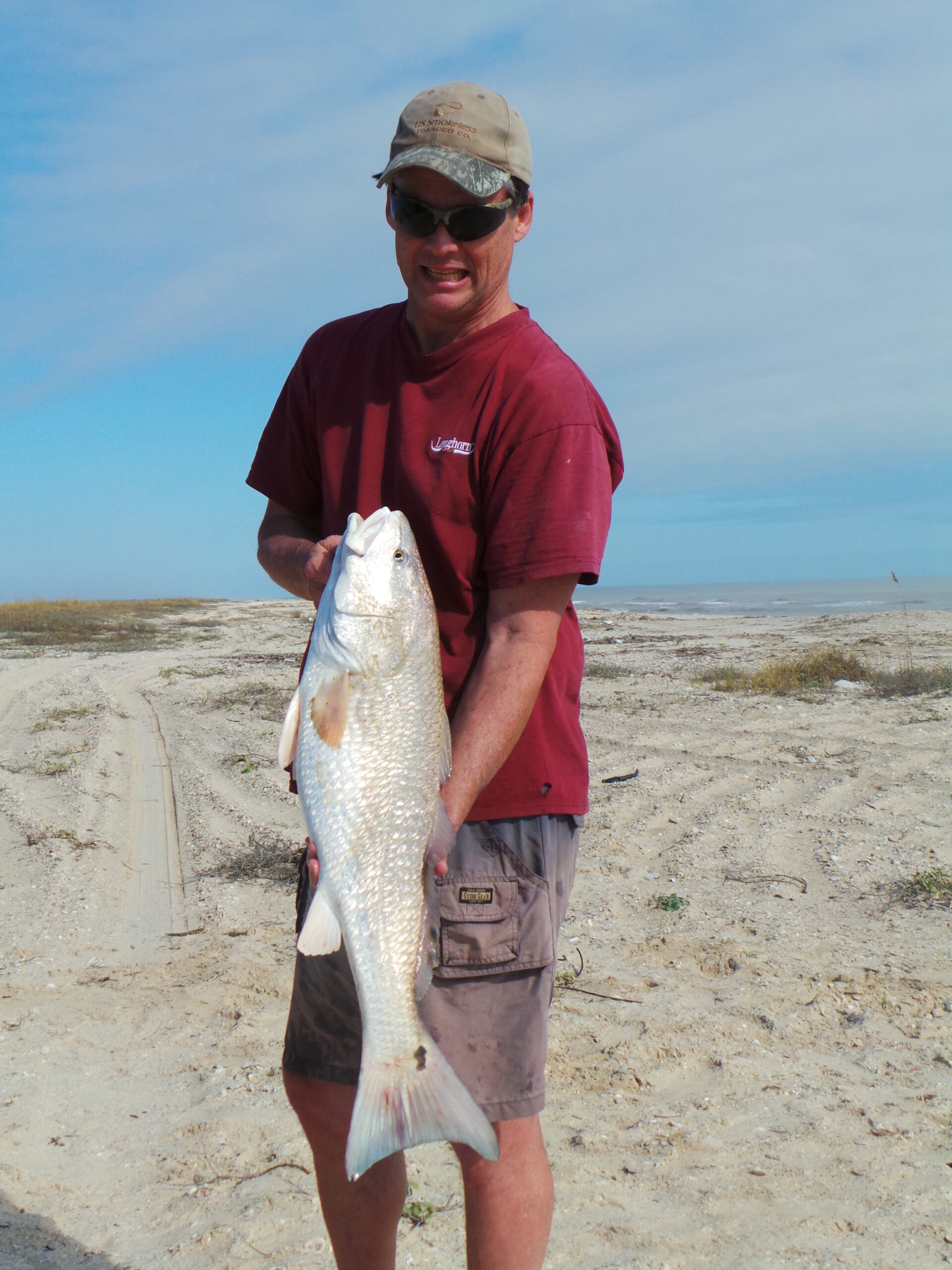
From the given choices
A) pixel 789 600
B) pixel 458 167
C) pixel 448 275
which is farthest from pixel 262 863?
pixel 789 600

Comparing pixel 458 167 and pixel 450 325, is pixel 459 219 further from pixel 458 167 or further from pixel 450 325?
pixel 450 325

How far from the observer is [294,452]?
2.55m

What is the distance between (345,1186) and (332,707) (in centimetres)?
117

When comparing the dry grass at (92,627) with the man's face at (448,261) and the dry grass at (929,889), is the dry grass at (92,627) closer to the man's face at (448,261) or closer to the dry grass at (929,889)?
the dry grass at (929,889)

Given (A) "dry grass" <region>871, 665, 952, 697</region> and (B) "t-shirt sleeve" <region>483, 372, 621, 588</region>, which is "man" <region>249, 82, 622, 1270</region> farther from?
(A) "dry grass" <region>871, 665, 952, 697</region>

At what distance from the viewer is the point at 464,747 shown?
77.7 inches

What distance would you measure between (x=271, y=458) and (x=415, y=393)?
587 mm

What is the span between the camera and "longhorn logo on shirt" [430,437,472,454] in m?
2.12

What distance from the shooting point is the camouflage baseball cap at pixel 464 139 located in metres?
2.11

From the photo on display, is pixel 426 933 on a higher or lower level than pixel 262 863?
higher

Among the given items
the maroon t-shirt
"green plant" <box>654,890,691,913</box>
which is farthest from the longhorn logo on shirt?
"green plant" <box>654,890,691,913</box>

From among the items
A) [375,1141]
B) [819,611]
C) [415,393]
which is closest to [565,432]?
[415,393]

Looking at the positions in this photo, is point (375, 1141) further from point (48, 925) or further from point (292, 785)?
point (48, 925)

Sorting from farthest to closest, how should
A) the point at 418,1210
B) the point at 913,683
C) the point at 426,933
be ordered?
1. the point at 913,683
2. the point at 418,1210
3. the point at 426,933
